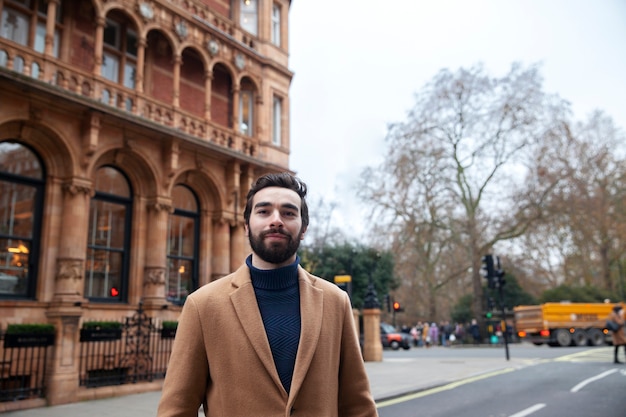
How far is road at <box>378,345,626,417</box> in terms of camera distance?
7992mm

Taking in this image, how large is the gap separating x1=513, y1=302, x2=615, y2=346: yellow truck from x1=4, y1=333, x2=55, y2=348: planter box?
24234 mm

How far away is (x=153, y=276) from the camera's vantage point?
42.7 feet

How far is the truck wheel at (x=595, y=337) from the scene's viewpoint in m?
27.3

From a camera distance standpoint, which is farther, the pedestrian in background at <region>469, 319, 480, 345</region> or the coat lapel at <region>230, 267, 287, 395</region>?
the pedestrian in background at <region>469, 319, 480, 345</region>

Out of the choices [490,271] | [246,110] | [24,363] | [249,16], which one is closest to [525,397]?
[24,363]

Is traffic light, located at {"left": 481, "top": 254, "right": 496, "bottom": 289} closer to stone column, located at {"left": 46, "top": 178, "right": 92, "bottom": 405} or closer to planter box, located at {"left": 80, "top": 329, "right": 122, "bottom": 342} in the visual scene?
planter box, located at {"left": 80, "top": 329, "right": 122, "bottom": 342}

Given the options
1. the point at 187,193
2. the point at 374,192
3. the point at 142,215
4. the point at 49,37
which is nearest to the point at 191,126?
the point at 187,193

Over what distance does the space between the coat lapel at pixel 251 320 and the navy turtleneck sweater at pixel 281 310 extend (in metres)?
0.05

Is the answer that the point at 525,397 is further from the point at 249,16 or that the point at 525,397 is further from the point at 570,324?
the point at 570,324

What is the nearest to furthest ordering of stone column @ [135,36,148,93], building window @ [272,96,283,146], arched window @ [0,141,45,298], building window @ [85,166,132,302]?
arched window @ [0,141,45,298]
building window @ [85,166,132,302]
stone column @ [135,36,148,93]
building window @ [272,96,283,146]

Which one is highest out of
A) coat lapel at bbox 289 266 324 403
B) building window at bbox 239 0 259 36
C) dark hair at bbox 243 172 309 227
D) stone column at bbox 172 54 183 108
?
building window at bbox 239 0 259 36

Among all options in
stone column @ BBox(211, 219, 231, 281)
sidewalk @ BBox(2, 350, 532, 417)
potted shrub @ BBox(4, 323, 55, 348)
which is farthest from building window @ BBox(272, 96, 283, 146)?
potted shrub @ BBox(4, 323, 55, 348)

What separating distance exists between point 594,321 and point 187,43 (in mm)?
25018

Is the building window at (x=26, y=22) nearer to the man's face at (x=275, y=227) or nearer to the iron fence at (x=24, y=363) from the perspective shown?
the iron fence at (x=24, y=363)
